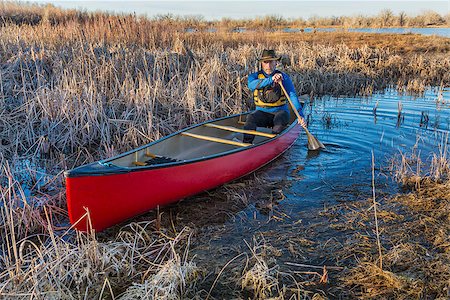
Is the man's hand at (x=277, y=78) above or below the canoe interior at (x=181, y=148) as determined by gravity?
above

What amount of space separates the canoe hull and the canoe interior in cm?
43

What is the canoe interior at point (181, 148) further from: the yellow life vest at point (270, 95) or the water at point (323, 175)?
the water at point (323, 175)

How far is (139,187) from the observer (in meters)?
3.69

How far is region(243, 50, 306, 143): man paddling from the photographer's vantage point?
19.7 ft

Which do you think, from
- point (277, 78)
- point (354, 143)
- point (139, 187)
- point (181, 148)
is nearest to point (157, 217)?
point (139, 187)

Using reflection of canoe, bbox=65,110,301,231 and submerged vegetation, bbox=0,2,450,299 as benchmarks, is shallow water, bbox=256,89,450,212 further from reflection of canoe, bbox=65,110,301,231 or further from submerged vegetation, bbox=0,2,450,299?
reflection of canoe, bbox=65,110,301,231

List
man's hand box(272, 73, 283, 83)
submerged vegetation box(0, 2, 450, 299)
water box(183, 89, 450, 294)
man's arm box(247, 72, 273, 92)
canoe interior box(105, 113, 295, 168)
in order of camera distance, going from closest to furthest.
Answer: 1. submerged vegetation box(0, 2, 450, 299)
2. water box(183, 89, 450, 294)
3. canoe interior box(105, 113, 295, 168)
4. man's hand box(272, 73, 283, 83)
5. man's arm box(247, 72, 273, 92)

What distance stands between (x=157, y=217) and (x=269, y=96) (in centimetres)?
315

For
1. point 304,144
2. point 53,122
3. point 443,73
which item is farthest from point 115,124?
point 443,73

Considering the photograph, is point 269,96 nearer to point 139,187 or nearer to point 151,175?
point 151,175

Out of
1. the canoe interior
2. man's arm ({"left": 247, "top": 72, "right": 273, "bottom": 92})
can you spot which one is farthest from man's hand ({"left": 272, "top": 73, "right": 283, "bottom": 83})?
the canoe interior

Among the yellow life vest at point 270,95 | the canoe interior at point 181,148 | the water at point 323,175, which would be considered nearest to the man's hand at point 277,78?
the yellow life vest at point 270,95

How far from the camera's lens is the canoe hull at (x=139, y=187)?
3.32 m

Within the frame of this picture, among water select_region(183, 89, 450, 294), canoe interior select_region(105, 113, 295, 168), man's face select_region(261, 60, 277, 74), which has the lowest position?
water select_region(183, 89, 450, 294)
